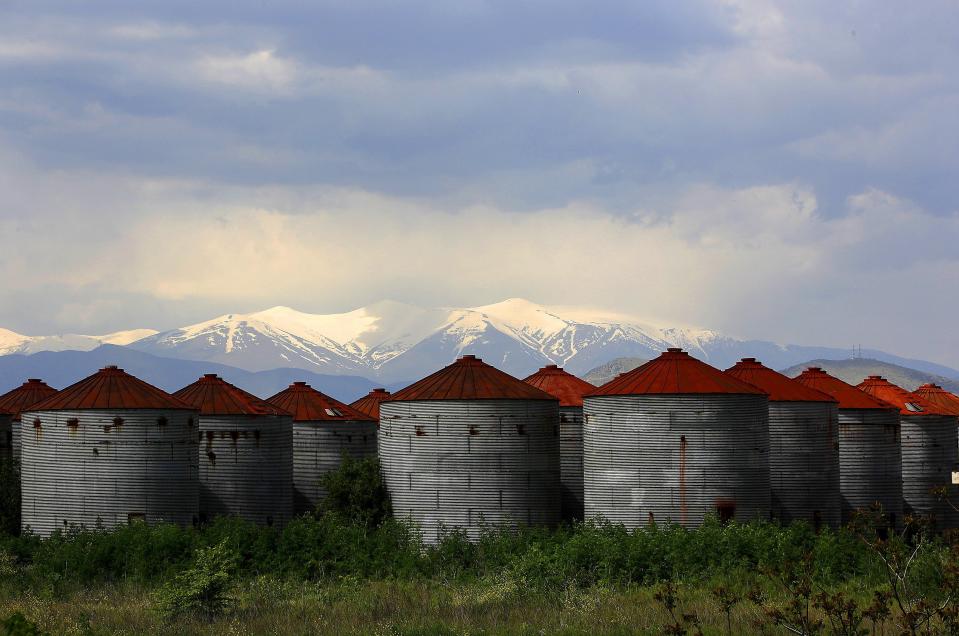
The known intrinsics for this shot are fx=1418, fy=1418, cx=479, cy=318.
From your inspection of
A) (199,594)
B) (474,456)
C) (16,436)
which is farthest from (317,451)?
(199,594)

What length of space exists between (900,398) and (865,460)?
693cm

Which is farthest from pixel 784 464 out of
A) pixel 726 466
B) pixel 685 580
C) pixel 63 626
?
pixel 63 626

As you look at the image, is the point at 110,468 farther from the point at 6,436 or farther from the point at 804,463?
the point at 804,463

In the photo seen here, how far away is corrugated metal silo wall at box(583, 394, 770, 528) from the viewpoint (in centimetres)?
4581

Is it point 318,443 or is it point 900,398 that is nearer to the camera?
point 318,443

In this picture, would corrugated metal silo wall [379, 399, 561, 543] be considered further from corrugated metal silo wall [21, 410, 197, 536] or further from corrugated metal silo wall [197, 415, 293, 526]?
corrugated metal silo wall [21, 410, 197, 536]

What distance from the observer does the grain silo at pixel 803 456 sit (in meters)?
52.3

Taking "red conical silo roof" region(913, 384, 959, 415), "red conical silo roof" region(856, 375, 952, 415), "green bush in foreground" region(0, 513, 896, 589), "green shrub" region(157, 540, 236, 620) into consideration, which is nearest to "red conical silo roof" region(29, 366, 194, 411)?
"green bush in foreground" region(0, 513, 896, 589)

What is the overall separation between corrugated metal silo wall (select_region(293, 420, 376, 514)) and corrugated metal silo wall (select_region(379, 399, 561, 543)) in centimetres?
1076

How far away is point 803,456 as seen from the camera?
5266 centimetres

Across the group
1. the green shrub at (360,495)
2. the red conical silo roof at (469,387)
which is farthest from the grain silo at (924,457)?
the green shrub at (360,495)

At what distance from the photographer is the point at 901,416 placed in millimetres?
62500

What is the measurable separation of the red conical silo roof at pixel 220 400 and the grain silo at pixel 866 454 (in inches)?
874

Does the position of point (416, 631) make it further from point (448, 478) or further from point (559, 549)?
point (448, 478)
